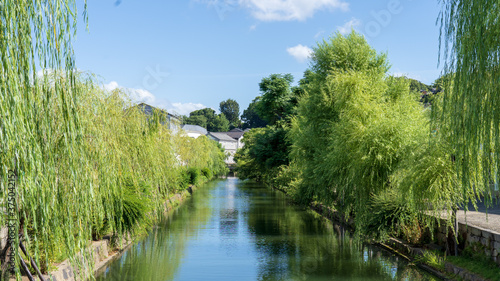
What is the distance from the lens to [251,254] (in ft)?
51.0

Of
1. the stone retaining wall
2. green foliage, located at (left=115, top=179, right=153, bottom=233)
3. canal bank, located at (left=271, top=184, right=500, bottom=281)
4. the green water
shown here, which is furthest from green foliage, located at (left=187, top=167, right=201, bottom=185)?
the stone retaining wall

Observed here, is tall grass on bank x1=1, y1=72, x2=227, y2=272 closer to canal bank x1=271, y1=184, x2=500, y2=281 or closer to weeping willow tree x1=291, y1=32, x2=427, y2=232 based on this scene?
weeping willow tree x1=291, y1=32, x2=427, y2=232

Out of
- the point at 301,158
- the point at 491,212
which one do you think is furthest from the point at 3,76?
the point at 301,158

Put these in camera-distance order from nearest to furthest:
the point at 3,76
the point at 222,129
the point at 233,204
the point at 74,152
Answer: the point at 3,76 → the point at 74,152 → the point at 233,204 → the point at 222,129

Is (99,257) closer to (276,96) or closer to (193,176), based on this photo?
(276,96)

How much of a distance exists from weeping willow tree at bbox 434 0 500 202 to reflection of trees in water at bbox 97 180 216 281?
793cm

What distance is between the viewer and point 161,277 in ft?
40.4

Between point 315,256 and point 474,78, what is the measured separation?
353 inches

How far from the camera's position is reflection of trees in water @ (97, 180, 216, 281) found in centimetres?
1253

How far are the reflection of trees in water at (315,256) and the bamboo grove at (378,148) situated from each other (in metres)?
1.06

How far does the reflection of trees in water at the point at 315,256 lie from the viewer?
41.4ft

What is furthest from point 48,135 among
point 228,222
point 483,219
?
point 228,222

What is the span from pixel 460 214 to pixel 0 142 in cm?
1498

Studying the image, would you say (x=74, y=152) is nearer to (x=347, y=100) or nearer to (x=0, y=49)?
(x=0, y=49)
